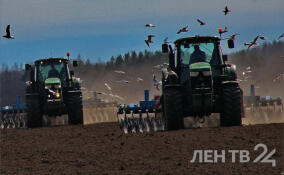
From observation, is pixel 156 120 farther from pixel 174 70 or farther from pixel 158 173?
pixel 158 173

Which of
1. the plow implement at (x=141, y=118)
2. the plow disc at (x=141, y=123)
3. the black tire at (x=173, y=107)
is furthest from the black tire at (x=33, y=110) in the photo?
the black tire at (x=173, y=107)

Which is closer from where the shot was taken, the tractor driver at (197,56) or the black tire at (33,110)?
the tractor driver at (197,56)

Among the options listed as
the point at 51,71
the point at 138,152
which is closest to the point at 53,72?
the point at 51,71

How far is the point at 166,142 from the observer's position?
12125 millimetres

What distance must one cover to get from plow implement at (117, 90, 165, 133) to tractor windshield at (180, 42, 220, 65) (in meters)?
2.46

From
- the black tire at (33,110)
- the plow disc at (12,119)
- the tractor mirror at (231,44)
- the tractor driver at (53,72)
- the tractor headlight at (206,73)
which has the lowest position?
the plow disc at (12,119)

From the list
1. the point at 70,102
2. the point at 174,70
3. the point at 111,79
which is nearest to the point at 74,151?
the point at 174,70

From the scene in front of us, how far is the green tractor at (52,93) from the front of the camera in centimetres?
2145

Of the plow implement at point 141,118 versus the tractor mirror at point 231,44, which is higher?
the tractor mirror at point 231,44

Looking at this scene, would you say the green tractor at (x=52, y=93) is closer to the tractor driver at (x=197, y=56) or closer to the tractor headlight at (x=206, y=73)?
the tractor driver at (x=197, y=56)

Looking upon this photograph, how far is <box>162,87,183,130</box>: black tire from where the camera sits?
14750 millimetres

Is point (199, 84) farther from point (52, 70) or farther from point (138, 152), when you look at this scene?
point (52, 70)

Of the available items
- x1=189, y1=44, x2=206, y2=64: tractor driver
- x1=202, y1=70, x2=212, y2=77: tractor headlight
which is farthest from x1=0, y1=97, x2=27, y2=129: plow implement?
x1=202, y1=70, x2=212, y2=77: tractor headlight

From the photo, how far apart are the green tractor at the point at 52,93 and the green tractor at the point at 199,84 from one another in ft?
22.4
